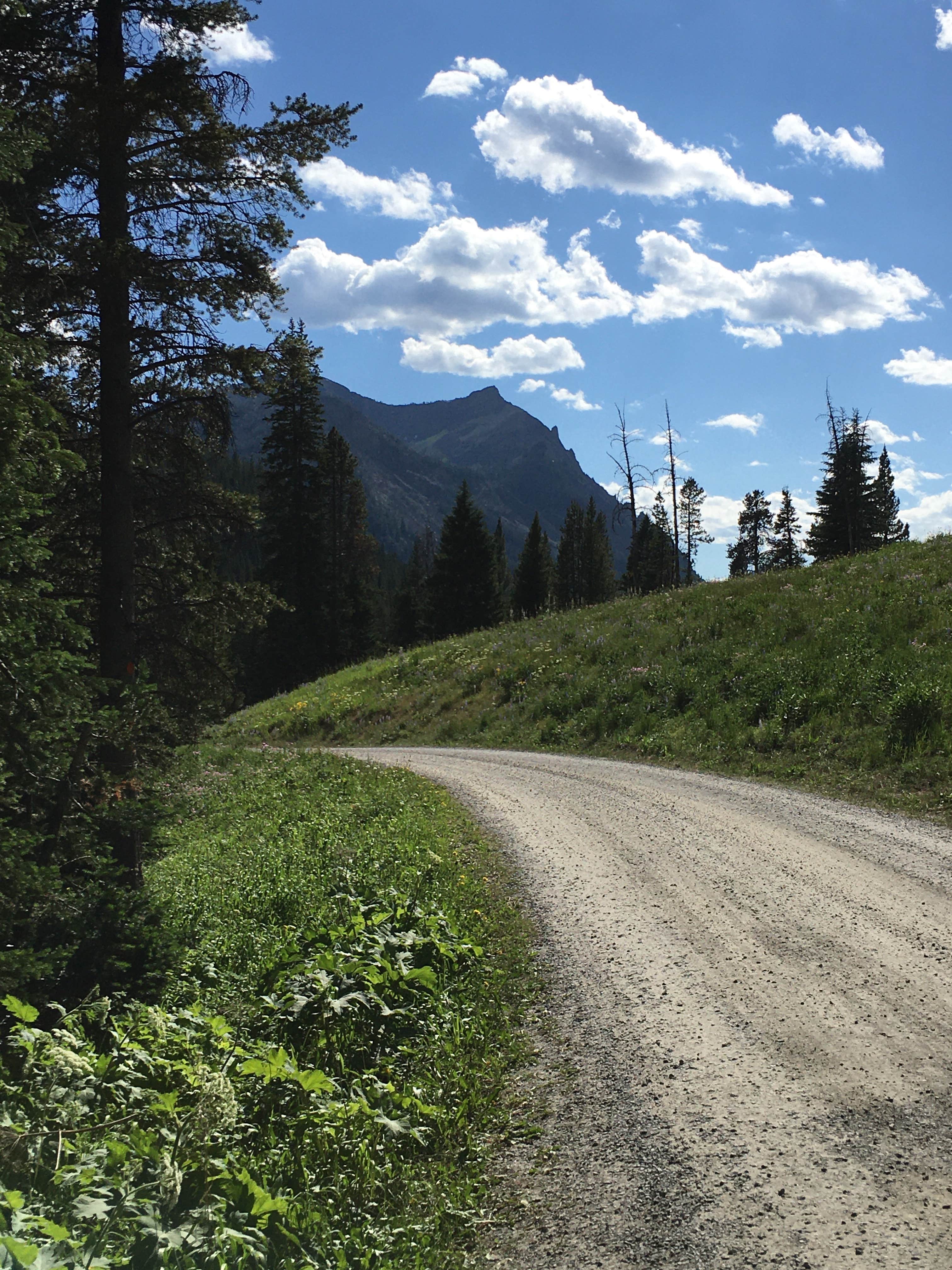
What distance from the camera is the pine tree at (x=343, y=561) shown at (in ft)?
147

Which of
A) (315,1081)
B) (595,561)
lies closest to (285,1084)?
(315,1081)

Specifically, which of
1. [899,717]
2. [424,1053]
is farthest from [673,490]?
[424,1053]

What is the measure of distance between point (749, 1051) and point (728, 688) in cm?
1243

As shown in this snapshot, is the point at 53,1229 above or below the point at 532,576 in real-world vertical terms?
below

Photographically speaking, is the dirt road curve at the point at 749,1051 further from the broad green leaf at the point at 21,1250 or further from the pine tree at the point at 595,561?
the pine tree at the point at 595,561

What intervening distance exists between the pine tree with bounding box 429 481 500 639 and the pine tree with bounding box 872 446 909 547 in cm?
2325

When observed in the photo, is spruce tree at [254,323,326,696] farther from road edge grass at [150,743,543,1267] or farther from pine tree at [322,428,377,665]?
road edge grass at [150,743,543,1267]

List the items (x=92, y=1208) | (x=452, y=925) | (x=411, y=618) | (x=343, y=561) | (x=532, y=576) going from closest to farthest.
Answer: (x=92, y=1208) < (x=452, y=925) < (x=343, y=561) < (x=411, y=618) < (x=532, y=576)

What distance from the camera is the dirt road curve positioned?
3.35m

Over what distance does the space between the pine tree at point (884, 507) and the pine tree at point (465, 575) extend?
2325 cm

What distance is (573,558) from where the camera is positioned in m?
92.1

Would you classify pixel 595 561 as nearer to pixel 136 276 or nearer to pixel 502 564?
pixel 502 564

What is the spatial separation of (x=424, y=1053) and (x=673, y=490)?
45.1 meters

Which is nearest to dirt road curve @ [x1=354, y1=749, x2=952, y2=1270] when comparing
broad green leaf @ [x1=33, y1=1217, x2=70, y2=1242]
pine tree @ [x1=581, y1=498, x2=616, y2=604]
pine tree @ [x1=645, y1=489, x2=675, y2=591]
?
broad green leaf @ [x1=33, y1=1217, x2=70, y2=1242]
